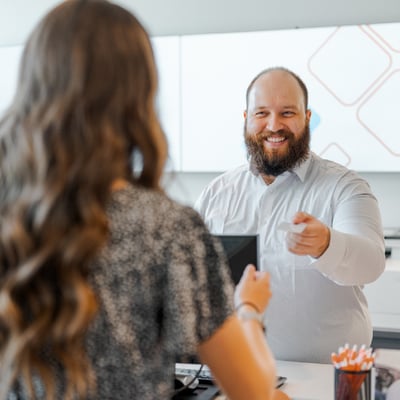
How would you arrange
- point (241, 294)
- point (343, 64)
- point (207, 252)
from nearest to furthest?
point (207, 252) → point (241, 294) → point (343, 64)

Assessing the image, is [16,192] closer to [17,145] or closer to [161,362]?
[17,145]

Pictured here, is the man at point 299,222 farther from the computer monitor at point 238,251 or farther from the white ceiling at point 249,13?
the white ceiling at point 249,13

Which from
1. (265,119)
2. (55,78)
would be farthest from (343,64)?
(55,78)

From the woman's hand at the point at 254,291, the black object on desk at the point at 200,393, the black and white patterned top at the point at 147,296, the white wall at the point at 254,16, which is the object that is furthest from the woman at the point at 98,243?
the white wall at the point at 254,16

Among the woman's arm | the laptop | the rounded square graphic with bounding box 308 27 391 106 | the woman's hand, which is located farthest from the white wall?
the woman's arm

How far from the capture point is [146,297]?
985 mm

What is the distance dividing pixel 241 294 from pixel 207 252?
186 mm

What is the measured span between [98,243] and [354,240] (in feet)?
4.00

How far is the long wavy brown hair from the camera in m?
0.92

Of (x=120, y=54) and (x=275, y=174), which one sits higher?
(x=120, y=54)

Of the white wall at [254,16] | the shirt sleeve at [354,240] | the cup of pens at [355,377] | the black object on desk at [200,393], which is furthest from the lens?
the white wall at [254,16]

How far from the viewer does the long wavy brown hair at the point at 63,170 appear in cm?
92

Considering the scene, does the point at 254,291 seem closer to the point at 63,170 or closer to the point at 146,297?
the point at 146,297

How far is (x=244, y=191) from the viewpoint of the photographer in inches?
95.0
